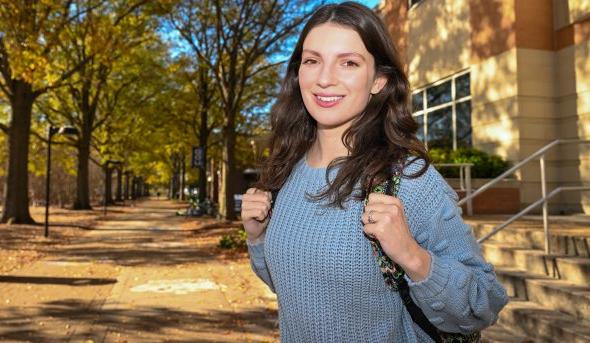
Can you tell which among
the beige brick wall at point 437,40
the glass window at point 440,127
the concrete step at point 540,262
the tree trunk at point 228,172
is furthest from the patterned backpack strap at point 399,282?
the tree trunk at point 228,172

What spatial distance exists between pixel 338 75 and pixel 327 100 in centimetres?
10

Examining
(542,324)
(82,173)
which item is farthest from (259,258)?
(82,173)

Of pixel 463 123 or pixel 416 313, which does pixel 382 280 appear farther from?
pixel 463 123

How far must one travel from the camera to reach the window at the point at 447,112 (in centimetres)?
1368

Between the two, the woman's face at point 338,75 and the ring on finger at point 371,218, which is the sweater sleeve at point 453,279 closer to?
the ring on finger at point 371,218

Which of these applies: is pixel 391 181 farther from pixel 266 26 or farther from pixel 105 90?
pixel 105 90

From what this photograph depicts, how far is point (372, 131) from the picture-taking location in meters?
1.77

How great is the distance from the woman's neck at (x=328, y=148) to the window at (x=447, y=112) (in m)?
11.8

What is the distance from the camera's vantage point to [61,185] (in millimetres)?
41500

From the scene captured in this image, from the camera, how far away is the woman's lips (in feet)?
5.92

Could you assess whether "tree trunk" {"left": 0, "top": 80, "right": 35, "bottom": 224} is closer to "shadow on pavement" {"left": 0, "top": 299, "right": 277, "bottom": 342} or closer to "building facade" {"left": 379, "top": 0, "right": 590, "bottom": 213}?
"shadow on pavement" {"left": 0, "top": 299, "right": 277, "bottom": 342}

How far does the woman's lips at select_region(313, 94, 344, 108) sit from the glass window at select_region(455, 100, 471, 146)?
12.5 metres

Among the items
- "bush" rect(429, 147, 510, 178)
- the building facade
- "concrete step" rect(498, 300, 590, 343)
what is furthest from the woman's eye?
"bush" rect(429, 147, 510, 178)

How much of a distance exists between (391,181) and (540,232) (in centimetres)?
604
